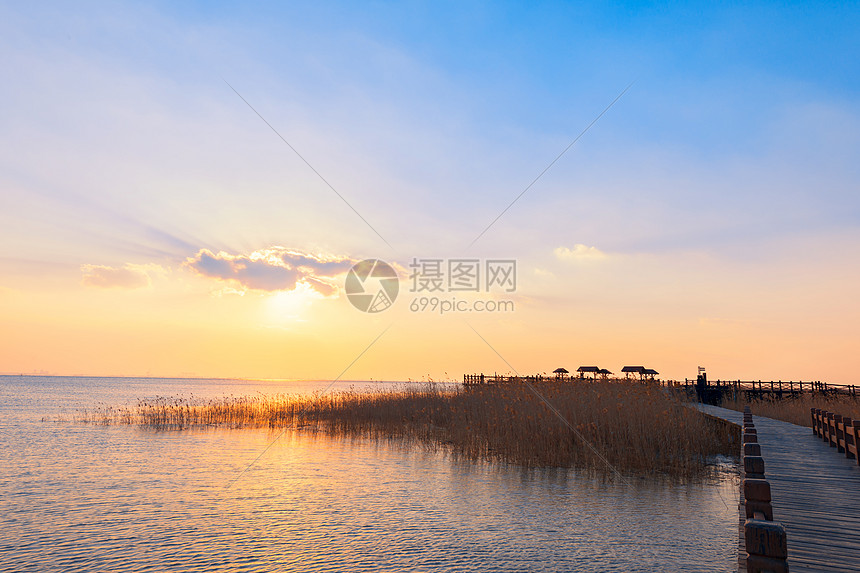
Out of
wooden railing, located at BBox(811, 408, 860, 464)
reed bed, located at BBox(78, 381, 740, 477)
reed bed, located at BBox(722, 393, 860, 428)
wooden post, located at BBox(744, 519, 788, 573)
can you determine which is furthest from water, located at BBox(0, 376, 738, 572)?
reed bed, located at BBox(722, 393, 860, 428)

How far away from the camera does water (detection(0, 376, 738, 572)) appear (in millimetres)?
9000

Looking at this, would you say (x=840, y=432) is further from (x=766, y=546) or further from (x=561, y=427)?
(x=766, y=546)

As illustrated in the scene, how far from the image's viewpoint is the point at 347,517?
1158 centimetres

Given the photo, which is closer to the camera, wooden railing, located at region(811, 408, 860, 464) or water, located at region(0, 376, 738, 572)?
water, located at region(0, 376, 738, 572)

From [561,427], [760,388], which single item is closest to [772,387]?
[760,388]

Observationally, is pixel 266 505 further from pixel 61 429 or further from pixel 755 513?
pixel 61 429

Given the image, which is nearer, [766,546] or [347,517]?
[766,546]

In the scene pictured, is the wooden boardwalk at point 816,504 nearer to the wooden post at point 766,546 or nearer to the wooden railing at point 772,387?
the wooden post at point 766,546

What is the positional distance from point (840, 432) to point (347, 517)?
11.4m

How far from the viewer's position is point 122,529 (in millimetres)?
10727

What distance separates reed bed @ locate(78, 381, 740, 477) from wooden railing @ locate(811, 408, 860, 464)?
3.18 metres

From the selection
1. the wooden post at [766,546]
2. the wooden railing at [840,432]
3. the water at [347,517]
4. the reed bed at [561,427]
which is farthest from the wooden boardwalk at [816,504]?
the reed bed at [561,427]

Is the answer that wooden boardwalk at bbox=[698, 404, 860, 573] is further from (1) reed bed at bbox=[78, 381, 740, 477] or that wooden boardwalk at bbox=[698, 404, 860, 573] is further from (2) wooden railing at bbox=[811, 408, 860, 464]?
(1) reed bed at bbox=[78, 381, 740, 477]

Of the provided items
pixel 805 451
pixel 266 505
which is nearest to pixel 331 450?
pixel 266 505
